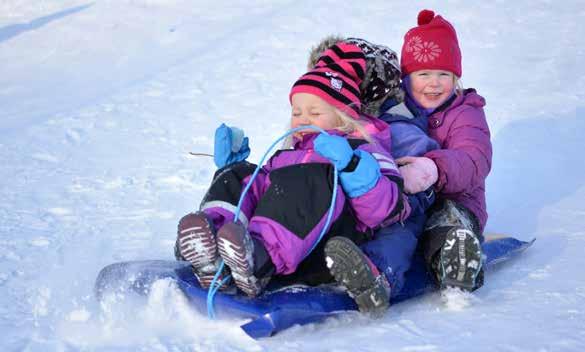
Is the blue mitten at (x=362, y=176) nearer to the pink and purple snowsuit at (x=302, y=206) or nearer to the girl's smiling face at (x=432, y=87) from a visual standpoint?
the pink and purple snowsuit at (x=302, y=206)

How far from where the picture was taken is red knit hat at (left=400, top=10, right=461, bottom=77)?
3135 millimetres

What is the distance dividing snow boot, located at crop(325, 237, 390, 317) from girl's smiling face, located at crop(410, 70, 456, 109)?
3.69 ft

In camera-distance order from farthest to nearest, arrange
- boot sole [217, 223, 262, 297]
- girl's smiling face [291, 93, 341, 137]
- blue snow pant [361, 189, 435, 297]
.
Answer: girl's smiling face [291, 93, 341, 137] → blue snow pant [361, 189, 435, 297] → boot sole [217, 223, 262, 297]

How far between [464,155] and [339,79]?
61 centimetres

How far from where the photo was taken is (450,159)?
277 centimetres

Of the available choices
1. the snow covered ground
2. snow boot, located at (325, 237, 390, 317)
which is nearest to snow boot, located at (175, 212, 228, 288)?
the snow covered ground

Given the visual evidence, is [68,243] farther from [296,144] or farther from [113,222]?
[296,144]

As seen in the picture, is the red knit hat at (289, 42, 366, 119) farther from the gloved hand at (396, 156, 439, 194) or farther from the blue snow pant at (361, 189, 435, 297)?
the blue snow pant at (361, 189, 435, 297)

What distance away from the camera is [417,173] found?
265 cm

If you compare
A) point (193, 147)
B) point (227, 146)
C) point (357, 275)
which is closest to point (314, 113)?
point (227, 146)

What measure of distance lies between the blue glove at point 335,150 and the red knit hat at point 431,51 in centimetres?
108

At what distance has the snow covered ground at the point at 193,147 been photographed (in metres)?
2.22

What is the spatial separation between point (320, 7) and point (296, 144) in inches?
228

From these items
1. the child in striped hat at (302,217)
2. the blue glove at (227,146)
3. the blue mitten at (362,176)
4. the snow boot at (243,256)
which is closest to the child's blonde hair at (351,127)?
the child in striped hat at (302,217)
